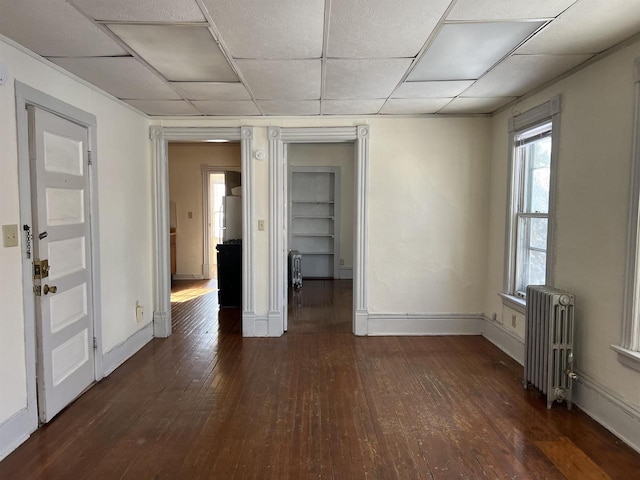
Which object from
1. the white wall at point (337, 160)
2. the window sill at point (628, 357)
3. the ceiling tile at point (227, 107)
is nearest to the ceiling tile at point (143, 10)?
the ceiling tile at point (227, 107)

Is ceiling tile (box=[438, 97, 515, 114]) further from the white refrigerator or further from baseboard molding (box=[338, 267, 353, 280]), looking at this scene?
baseboard molding (box=[338, 267, 353, 280])

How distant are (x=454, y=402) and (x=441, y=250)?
6.03 feet

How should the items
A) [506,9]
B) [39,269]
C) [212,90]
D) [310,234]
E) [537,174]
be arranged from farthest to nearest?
[310,234] < [537,174] < [212,90] < [39,269] < [506,9]

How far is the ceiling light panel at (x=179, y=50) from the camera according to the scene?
2.25 metres

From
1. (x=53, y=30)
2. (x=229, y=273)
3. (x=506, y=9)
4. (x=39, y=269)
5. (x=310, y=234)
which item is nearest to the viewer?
(x=506, y=9)

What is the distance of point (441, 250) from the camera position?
14.5ft

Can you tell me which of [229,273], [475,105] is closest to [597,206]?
[475,105]

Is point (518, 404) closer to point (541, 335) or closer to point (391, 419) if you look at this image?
point (541, 335)

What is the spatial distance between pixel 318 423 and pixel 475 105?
3.13m

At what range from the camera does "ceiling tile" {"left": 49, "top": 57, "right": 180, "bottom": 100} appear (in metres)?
2.70

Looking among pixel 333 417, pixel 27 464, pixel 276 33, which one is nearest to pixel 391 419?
pixel 333 417

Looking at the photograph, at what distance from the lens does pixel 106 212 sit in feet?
11.3

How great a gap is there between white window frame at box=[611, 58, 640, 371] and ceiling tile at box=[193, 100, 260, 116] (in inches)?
112

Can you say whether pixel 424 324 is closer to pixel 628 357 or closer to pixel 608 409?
pixel 608 409
